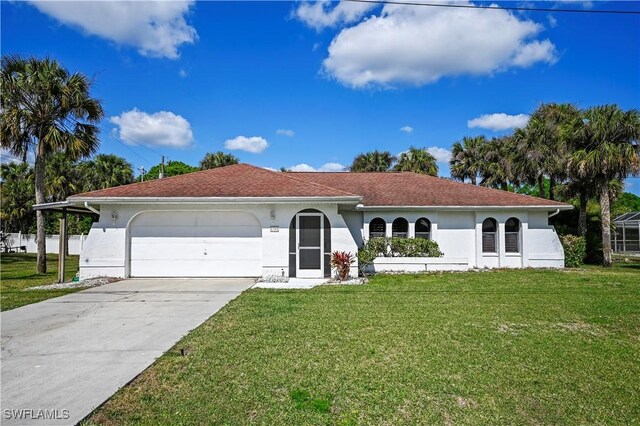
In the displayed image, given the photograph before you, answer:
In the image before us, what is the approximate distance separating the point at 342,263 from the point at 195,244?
521 cm

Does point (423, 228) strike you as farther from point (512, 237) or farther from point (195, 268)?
point (195, 268)

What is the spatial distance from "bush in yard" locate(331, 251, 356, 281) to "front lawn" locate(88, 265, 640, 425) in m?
3.69

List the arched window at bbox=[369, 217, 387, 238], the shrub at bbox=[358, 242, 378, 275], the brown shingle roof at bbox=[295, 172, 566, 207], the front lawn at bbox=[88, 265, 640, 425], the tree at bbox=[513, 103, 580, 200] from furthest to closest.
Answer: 1. the tree at bbox=[513, 103, 580, 200]
2. the arched window at bbox=[369, 217, 387, 238]
3. the brown shingle roof at bbox=[295, 172, 566, 207]
4. the shrub at bbox=[358, 242, 378, 275]
5. the front lawn at bbox=[88, 265, 640, 425]

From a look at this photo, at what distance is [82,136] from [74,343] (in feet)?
45.1

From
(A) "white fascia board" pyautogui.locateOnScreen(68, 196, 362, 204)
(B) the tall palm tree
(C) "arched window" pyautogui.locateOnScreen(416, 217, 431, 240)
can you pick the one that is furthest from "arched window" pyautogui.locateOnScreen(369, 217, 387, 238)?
(B) the tall palm tree

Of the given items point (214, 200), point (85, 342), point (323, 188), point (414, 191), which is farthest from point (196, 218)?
point (414, 191)

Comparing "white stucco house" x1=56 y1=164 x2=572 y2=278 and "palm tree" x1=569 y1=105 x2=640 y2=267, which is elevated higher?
"palm tree" x1=569 y1=105 x2=640 y2=267

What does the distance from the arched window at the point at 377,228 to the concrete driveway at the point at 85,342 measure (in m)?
6.98

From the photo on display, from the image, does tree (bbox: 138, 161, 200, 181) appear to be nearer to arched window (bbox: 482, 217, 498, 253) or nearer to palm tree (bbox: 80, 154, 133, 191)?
palm tree (bbox: 80, 154, 133, 191)

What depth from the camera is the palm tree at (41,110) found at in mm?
15180

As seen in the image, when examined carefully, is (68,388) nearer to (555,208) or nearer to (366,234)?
(366,234)

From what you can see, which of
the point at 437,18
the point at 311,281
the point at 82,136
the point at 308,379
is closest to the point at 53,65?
the point at 82,136

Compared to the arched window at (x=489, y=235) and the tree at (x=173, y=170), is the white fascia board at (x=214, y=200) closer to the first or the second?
the arched window at (x=489, y=235)

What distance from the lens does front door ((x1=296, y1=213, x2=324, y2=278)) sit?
42.3ft
